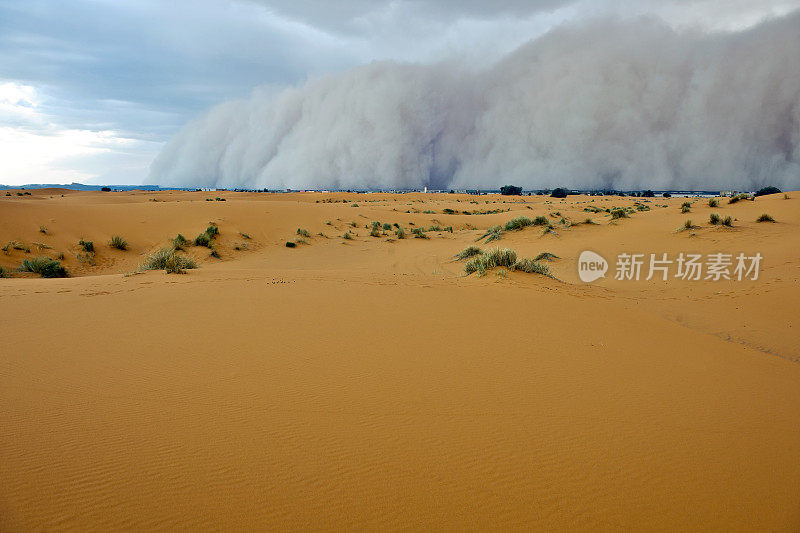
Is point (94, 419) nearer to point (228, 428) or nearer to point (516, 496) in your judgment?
point (228, 428)

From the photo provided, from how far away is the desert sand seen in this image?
2340 millimetres

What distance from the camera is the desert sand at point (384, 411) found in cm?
234

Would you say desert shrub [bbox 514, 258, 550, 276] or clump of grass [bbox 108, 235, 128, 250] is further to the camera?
clump of grass [bbox 108, 235, 128, 250]

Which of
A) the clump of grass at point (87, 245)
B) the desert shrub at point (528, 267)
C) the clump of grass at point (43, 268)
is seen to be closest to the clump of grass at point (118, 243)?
the clump of grass at point (87, 245)

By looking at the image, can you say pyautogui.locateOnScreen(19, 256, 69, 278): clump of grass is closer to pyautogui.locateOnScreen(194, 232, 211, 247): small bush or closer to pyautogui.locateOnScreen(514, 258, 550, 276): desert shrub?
pyautogui.locateOnScreen(194, 232, 211, 247): small bush

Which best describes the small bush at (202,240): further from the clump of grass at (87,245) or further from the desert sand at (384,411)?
the desert sand at (384,411)

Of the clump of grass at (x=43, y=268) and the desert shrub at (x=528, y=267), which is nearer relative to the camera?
the desert shrub at (x=528, y=267)

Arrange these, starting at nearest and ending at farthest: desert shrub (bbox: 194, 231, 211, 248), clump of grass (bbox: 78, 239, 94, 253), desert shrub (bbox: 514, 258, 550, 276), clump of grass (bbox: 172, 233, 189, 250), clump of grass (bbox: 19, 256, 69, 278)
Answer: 1. desert shrub (bbox: 514, 258, 550, 276)
2. clump of grass (bbox: 19, 256, 69, 278)
3. clump of grass (bbox: 78, 239, 94, 253)
4. clump of grass (bbox: 172, 233, 189, 250)
5. desert shrub (bbox: 194, 231, 211, 248)

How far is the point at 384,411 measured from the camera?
3305 mm

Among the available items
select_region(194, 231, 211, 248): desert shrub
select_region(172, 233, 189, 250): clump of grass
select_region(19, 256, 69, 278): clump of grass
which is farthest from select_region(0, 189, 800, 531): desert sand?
select_region(194, 231, 211, 248): desert shrub

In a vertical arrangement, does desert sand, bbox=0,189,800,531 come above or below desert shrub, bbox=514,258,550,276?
below

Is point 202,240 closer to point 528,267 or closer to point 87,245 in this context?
point 87,245

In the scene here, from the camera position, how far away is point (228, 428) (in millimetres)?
2965

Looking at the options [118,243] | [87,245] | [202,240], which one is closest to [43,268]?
[87,245]
